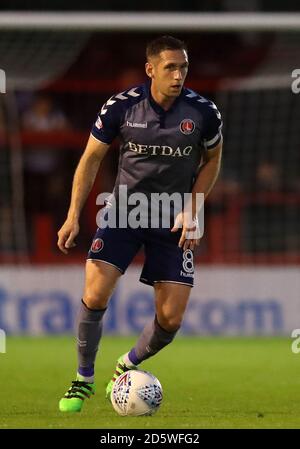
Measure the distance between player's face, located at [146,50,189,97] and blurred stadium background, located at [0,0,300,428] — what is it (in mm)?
6385

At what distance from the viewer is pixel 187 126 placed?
23.7ft

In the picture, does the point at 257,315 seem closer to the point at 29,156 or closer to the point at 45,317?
the point at 45,317

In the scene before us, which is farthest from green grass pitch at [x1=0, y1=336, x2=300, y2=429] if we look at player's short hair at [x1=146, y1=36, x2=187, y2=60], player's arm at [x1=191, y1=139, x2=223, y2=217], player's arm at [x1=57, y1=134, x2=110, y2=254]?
player's short hair at [x1=146, y1=36, x2=187, y2=60]

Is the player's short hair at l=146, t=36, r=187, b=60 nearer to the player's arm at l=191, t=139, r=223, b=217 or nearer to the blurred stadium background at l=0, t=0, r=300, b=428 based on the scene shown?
the player's arm at l=191, t=139, r=223, b=217

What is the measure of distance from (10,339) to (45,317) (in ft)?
1.99

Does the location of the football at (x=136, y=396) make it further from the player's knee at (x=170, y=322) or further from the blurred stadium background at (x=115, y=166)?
the blurred stadium background at (x=115, y=166)

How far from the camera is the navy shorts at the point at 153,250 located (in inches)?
283

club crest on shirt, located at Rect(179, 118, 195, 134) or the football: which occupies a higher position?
club crest on shirt, located at Rect(179, 118, 195, 134)

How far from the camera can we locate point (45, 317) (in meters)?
13.4

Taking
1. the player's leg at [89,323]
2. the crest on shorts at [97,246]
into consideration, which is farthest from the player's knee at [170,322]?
the crest on shorts at [97,246]

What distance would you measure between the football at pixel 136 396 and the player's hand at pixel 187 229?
2.60 feet

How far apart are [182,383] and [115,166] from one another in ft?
22.3

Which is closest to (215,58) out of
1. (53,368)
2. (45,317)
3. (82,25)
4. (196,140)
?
(82,25)

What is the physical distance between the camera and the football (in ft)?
22.4
